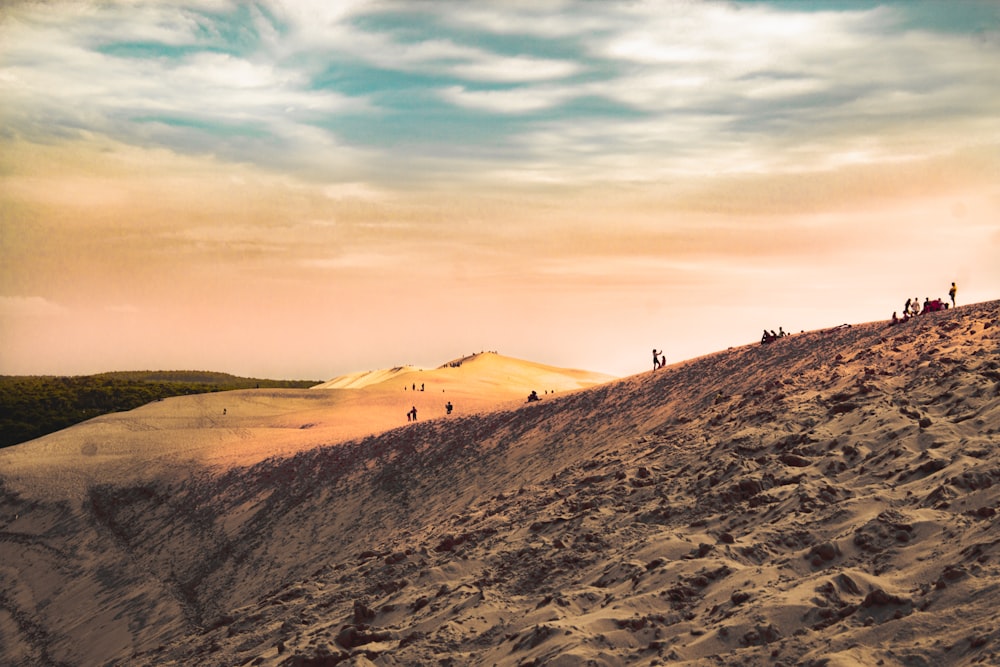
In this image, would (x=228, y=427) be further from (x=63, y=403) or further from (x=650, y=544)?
(x=650, y=544)

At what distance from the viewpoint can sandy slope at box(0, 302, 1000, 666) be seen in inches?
392

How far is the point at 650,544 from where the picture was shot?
1326 cm

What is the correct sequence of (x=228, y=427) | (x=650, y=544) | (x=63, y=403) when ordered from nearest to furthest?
(x=650, y=544)
(x=228, y=427)
(x=63, y=403)

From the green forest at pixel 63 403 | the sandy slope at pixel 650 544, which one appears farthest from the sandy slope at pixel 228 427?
the green forest at pixel 63 403

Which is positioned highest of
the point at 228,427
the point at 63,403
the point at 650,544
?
the point at 63,403

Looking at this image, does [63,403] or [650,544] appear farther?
[63,403]

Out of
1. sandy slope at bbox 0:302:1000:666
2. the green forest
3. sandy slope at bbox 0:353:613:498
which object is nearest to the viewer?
sandy slope at bbox 0:302:1000:666

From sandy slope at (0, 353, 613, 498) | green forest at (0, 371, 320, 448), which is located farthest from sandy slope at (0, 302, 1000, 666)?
green forest at (0, 371, 320, 448)

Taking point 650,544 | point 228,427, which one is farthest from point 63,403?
point 650,544

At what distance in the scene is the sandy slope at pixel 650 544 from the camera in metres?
9.95

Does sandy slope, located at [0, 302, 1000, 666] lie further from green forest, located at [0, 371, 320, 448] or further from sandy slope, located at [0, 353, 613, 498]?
green forest, located at [0, 371, 320, 448]

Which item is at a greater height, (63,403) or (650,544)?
(63,403)

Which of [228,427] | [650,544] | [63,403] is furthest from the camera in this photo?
[63,403]

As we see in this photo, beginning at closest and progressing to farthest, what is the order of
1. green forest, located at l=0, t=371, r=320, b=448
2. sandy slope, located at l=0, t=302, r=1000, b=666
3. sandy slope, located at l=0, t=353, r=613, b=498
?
sandy slope, located at l=0, t=302, r=1000, b=666, sandy slope, located at l=0, t=353, r=613, b=498, green forest, located at l=0, t=371, r=320, b=448
